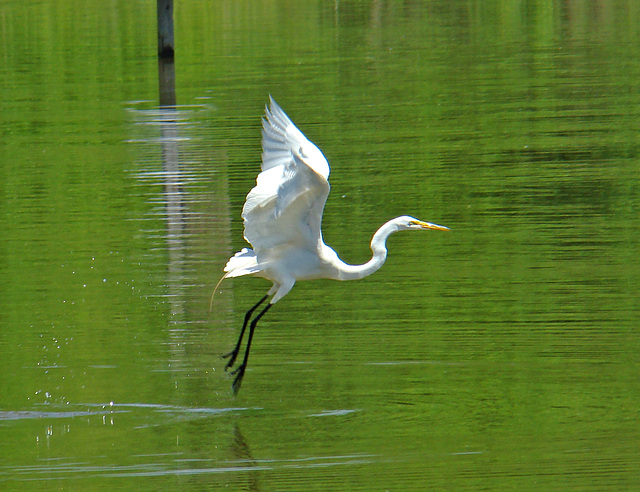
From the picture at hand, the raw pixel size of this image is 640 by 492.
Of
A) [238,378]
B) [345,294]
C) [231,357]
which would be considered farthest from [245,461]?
[345,294]

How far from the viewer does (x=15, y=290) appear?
1105 cm

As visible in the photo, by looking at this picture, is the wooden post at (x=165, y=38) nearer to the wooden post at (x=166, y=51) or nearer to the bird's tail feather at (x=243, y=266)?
the wooden post at (x=166, y=51)

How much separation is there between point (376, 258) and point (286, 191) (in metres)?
1.04

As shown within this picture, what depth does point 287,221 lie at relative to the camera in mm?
8500

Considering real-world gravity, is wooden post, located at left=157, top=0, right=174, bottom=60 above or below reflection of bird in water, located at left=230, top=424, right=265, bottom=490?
above

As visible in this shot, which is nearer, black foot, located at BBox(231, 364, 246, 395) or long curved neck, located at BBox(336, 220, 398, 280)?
black foot, located at BBox(231, 364, 246, 395)

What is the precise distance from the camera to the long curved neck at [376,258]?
28.7ft

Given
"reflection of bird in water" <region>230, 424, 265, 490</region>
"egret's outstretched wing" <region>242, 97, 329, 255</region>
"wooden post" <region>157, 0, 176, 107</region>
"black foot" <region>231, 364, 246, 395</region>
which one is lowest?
"reflection of bird in water" <region>230, 424, 265, 490</region>

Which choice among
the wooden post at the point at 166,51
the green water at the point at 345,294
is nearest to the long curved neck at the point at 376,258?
the green water at the point at 345,294

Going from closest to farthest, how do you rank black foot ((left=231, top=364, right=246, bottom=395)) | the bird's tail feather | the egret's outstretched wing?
the egret's outstretched wing, black foot ((left=231, top=364, right=246, bottom=395)), the bird's tail feather

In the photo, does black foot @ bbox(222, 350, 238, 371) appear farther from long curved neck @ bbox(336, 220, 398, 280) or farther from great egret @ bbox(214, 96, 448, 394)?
long curved neck @ bbox(336, 220, 398, 280)

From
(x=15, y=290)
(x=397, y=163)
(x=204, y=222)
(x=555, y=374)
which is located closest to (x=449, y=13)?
(x=397, y=163)

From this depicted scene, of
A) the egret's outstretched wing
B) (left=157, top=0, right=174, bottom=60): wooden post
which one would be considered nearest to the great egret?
the egret's outstretched wing

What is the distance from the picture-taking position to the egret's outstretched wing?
7.91 meters
